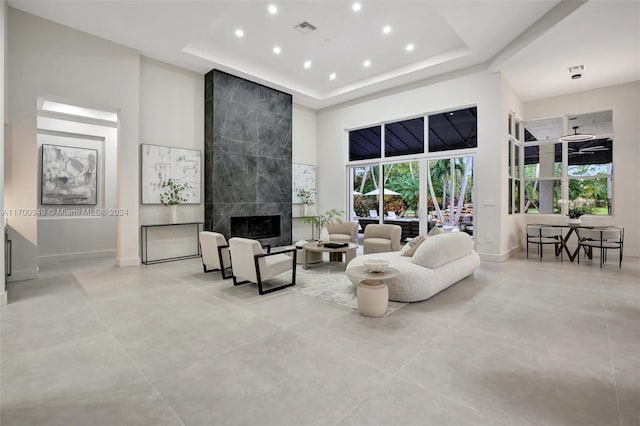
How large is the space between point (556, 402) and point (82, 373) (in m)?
3.22

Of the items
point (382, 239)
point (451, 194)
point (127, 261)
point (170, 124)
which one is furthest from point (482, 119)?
point (127, 261)

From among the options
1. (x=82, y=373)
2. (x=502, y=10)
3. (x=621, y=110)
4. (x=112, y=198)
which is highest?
(x=502, y=10)

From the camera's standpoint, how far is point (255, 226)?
7980mm

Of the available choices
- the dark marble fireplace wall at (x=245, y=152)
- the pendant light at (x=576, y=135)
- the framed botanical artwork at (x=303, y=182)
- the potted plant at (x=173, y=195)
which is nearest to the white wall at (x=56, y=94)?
the potted plant at (x=173, y=195)

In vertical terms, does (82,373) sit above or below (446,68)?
below

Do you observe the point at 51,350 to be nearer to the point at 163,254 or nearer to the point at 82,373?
the point at 82,373

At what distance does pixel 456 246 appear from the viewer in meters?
4.42

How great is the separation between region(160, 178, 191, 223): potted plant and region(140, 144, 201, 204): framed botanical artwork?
62mm

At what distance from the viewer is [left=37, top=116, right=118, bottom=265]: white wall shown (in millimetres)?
6480

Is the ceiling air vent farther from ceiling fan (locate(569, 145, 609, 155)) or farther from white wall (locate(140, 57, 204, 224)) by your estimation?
ceiling fan (locate(569, 145, 609, 155))

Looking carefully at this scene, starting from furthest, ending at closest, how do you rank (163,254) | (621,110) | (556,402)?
(621,110)
(163,254)
(556,402)

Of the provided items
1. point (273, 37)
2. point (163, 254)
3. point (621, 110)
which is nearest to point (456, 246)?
point (273, 37)

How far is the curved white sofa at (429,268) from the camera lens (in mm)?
3779

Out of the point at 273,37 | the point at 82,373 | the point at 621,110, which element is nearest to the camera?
the point at 82,373
